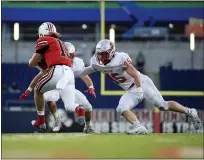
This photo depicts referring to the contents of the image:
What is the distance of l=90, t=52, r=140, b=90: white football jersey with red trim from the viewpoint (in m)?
4.71

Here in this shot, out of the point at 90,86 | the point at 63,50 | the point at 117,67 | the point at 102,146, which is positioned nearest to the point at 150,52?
the point at 90,86

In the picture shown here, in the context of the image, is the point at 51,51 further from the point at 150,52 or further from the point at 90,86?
the point at 150,52

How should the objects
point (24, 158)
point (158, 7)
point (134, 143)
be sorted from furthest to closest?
point (158, 7) → point (134, 143) → point (24, 158)

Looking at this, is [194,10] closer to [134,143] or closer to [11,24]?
[11,24]

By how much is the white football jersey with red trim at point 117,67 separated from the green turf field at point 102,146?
0.41 m

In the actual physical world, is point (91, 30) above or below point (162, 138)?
above

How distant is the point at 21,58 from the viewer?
7992 millimetres

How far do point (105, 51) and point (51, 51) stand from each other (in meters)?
0.37

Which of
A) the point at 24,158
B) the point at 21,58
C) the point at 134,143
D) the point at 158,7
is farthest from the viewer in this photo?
the point at 158,7

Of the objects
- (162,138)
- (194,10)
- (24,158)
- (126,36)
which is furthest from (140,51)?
(24,158)

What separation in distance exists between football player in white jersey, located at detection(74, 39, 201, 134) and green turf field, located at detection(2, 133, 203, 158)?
0.16 m

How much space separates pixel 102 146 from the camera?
4.34 meters

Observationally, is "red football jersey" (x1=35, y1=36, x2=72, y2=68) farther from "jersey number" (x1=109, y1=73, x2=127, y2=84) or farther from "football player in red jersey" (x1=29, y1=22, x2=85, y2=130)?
"jersey number" (x1=109, y1=73, x2=127, y2=84)

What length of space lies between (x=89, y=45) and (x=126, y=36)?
47cm
